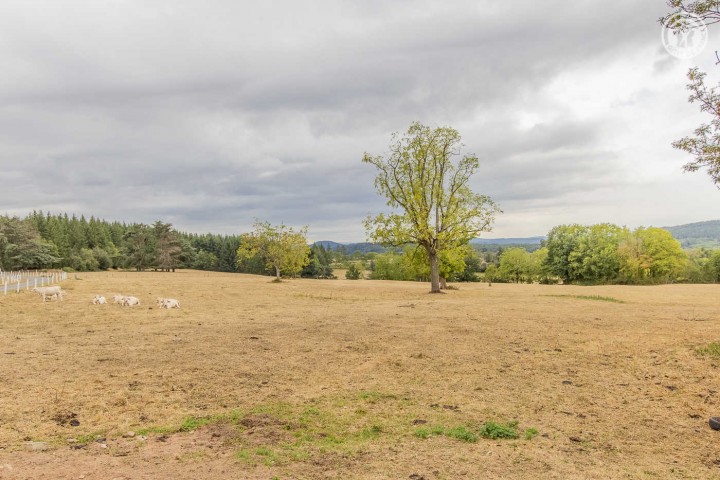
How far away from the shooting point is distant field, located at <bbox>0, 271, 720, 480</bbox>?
5.96 metres

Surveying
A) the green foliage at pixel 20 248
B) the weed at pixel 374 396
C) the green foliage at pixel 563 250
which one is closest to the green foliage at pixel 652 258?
the green foliage at pixel 563 250

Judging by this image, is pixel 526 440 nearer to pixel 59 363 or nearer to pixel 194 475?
pixel 194 475

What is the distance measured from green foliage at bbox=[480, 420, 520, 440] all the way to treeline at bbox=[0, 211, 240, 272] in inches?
4297

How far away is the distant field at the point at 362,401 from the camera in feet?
19.6

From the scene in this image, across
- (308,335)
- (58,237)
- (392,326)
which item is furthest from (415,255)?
(58,237)

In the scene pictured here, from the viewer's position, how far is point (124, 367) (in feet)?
35.7

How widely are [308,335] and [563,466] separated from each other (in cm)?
1047

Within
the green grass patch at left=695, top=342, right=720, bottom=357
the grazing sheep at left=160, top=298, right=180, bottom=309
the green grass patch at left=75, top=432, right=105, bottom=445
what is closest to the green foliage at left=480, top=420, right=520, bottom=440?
the green grass patch at left=75, top=432, right=105, bottom=445

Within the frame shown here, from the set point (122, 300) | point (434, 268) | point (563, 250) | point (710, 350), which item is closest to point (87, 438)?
point (710, 350)

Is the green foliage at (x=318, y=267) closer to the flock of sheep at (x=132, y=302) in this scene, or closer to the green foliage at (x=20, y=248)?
the green foliage at (x=20, y=248)

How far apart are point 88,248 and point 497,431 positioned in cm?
13452

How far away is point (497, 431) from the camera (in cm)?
696

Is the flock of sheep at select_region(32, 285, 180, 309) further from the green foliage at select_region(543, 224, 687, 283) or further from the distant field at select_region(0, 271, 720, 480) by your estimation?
the green foliage at select_region(543, 224, 687, 283)

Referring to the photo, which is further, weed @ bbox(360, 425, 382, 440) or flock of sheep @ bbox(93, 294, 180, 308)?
flock of sheep @ bbox(93, 294, 180, 308)
